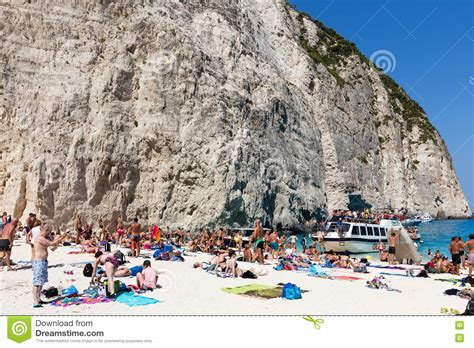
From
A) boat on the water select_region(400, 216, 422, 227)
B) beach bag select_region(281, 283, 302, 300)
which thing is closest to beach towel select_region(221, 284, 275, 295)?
beach bag select_region(281, 283, 302, 300)

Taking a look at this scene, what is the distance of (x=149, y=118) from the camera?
30516mm

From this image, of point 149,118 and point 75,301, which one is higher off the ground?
point 149,118

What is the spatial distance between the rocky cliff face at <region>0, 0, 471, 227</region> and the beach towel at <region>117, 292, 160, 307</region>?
62.0 feet

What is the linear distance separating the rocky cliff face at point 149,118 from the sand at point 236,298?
1399cm

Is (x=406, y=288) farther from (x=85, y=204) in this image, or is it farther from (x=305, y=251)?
(x=85, y=204)

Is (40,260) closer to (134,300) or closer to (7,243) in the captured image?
(134,300)

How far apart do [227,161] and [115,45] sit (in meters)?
11.2

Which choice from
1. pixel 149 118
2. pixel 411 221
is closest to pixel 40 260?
pixel 149 118

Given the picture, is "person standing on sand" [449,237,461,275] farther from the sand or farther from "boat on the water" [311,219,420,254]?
"boat on the water" [311,219,420,254]

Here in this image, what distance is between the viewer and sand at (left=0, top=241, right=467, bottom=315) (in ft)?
28.5

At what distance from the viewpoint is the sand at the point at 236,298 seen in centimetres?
867

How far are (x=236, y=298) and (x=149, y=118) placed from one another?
73.1 ft

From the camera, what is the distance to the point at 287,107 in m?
40.5
